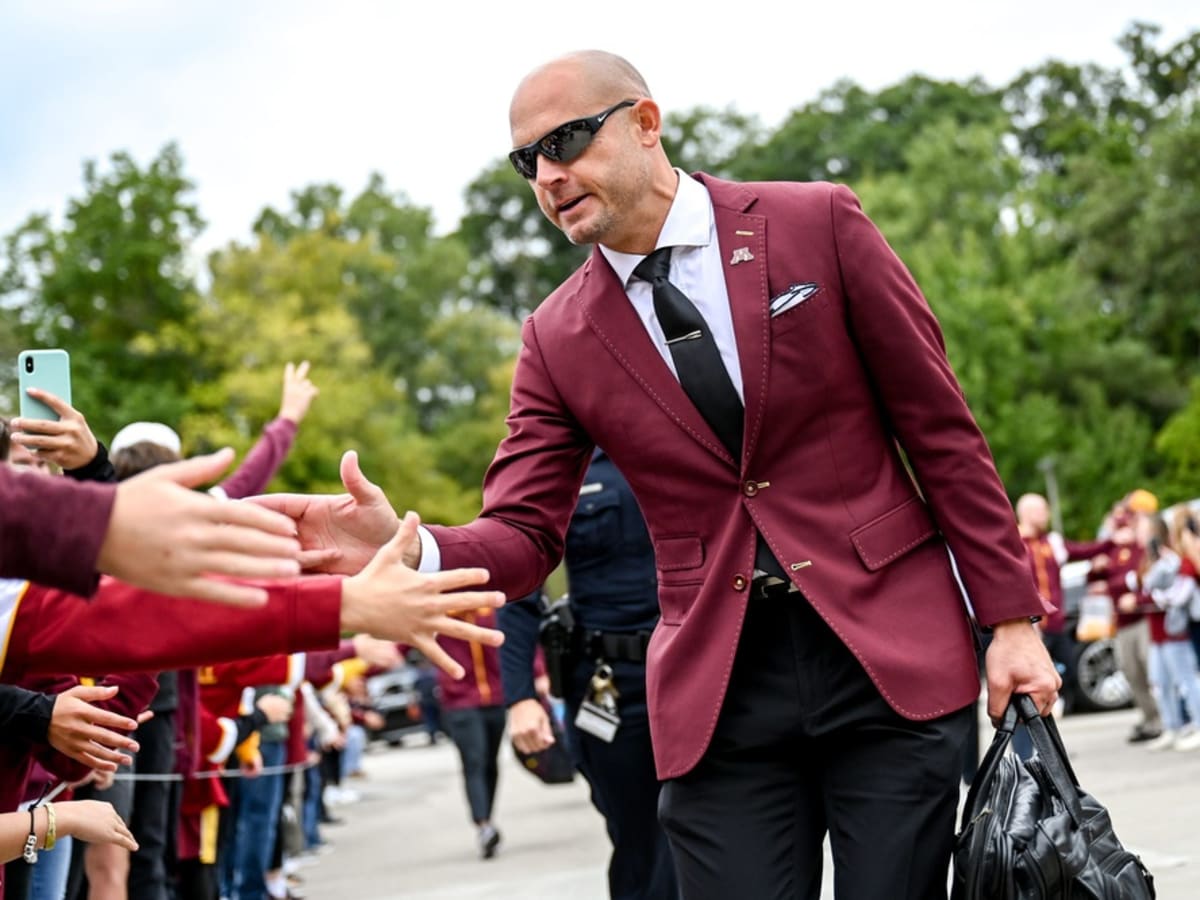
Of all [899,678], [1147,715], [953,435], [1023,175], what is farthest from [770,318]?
[1023,175]

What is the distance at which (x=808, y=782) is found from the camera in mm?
3930

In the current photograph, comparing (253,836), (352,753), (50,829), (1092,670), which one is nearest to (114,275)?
(352,753)

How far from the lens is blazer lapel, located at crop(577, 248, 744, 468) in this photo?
3.91 metres

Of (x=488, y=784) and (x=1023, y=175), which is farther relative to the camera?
(x=1023, y=175)

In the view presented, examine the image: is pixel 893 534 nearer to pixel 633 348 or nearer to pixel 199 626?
pixel 633 348

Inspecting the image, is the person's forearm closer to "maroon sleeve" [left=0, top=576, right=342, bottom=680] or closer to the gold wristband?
the gold wristband

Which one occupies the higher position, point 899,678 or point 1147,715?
point 899,678

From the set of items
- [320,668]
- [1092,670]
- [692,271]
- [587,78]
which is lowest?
[1092,670]

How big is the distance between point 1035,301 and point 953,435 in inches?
1851

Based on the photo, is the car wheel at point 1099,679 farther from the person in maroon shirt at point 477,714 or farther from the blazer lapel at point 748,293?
the blazer lapel at point 748,293

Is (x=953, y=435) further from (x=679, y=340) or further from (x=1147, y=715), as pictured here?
(x=1147, y=715)

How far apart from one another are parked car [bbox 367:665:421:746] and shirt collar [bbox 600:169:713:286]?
32.6 m

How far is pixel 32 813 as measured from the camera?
15.3 feet

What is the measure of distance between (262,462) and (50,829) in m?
4.29
